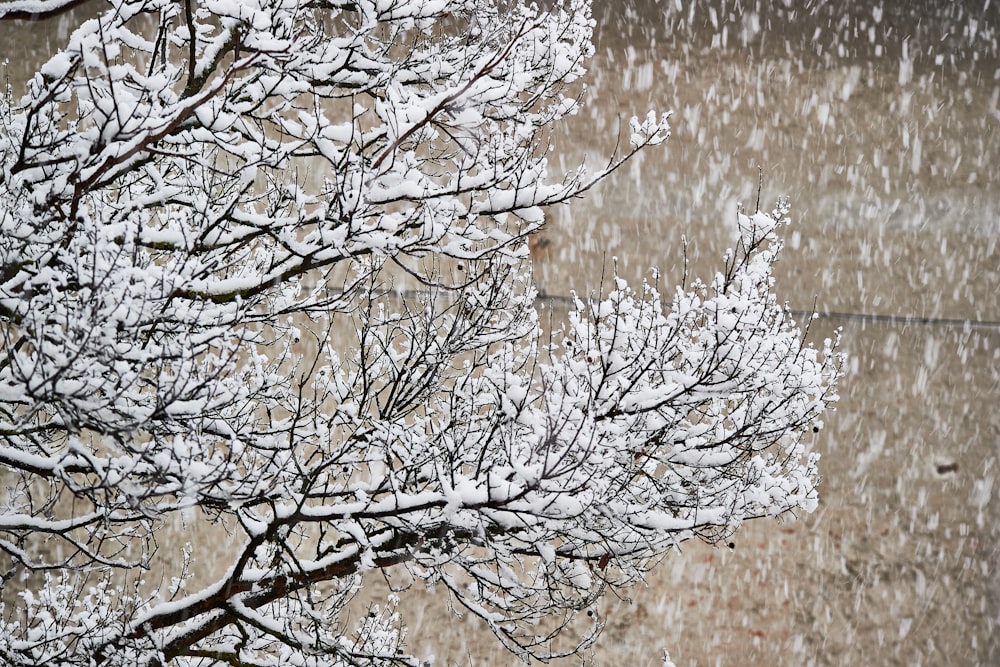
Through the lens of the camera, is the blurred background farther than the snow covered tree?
Yes

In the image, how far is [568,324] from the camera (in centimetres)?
643

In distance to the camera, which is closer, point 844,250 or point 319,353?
point 319,353

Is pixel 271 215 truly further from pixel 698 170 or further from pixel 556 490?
pixel 698 170

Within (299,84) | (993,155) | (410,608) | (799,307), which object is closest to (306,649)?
(299,84)

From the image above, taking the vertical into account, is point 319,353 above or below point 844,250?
above

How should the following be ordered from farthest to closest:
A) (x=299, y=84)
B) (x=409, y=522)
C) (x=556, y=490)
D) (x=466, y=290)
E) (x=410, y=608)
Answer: (x=410, y=608) < (x=466, y=290) < (x=299, y=84) < (x=409, y=522) < (x=556, y=490)

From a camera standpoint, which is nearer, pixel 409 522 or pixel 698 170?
pixel 409 522

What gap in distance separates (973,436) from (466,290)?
4.80 m

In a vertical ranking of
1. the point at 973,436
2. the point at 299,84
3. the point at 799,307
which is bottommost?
the point at 973,436

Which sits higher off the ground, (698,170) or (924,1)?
(924,1)

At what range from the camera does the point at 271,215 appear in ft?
11.6

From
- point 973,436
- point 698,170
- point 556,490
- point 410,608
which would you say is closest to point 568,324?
point 698,170

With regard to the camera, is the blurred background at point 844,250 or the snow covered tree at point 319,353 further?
the blurred background at point 844,250

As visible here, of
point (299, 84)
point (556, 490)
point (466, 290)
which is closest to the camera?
point (556, 490)
